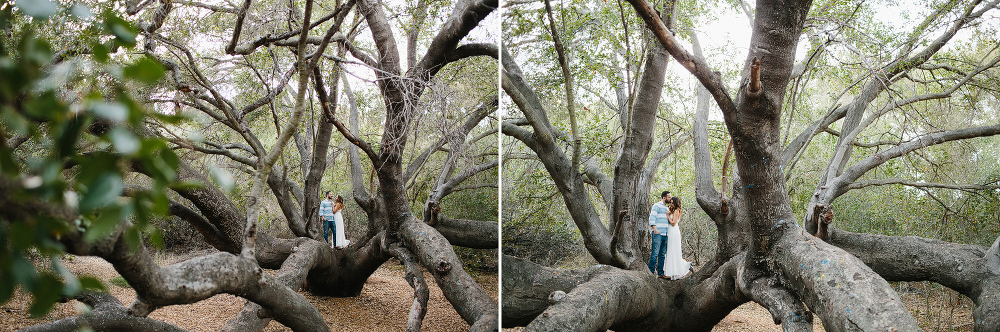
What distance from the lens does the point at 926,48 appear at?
13.1ft

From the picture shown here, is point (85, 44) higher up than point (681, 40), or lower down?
lower down

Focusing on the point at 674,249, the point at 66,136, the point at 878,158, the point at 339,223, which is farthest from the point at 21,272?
the point at 878,158

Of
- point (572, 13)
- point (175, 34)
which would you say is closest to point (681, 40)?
point (572, 13)

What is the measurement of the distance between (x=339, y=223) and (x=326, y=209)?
0.28 m

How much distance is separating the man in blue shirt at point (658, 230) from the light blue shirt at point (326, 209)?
6.14ft

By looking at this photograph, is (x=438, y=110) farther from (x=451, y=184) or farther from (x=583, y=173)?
(x=583, y=173)

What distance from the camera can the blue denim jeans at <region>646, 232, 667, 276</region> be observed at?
3337 millimetres

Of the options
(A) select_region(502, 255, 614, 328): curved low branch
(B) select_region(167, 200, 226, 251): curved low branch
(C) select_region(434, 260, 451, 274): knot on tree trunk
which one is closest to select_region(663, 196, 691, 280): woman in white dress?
(A) select_region(502, 255, 614, 328): curved low branch

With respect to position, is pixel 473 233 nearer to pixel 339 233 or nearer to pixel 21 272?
pixel 339 233

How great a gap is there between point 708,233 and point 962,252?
1495 millimetres

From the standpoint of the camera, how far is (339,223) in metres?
3.47

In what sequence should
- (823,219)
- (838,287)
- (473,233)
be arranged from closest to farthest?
(838,287) < (473,233) < (823,219)

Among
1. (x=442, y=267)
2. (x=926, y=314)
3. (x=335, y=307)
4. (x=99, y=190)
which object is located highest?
(x=99, y=190)

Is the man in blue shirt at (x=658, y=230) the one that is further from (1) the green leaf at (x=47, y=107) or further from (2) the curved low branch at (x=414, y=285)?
A: (1) the green leaf at (x=47, y=107)
